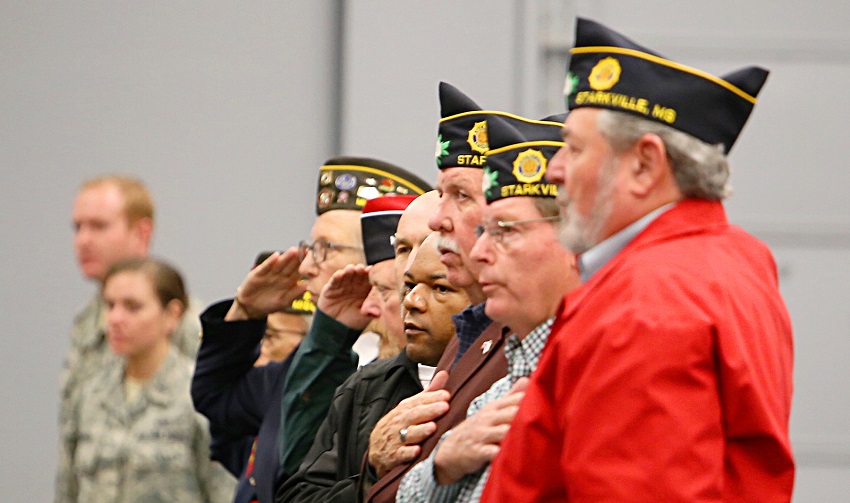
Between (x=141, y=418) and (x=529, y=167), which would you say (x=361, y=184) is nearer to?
(x=141, y=418)

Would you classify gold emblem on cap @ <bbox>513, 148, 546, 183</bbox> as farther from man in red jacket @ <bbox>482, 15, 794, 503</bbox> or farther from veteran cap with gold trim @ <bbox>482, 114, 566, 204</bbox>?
man in red jacket @ <bbox>482, 15, 794, 503</bbox>

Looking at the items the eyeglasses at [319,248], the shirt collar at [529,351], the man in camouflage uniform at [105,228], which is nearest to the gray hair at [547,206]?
the shirt collar at [529,351]

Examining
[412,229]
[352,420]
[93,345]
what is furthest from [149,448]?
[412,229]

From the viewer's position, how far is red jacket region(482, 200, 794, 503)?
1576 mm

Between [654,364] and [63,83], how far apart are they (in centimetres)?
536

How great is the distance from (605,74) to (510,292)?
409mm

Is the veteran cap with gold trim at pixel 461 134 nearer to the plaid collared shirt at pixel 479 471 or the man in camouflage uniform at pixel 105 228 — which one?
the plaid collared shirt at pixel 479 471

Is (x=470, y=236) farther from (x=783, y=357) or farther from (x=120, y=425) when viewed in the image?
(x=120, y=425)

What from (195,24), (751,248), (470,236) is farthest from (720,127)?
(195,24)

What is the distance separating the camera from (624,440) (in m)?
1.59

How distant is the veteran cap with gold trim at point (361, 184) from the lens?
382cm

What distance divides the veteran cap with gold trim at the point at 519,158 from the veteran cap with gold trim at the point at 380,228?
96 cm

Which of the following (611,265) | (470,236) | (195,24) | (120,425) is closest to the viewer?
(611,265)

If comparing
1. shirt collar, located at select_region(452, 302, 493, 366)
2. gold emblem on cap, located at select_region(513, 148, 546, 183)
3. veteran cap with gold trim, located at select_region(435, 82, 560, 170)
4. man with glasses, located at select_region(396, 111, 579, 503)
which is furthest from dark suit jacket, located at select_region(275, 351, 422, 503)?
gold emblem on cap, located at select_region(513, 148, 546, 183)
